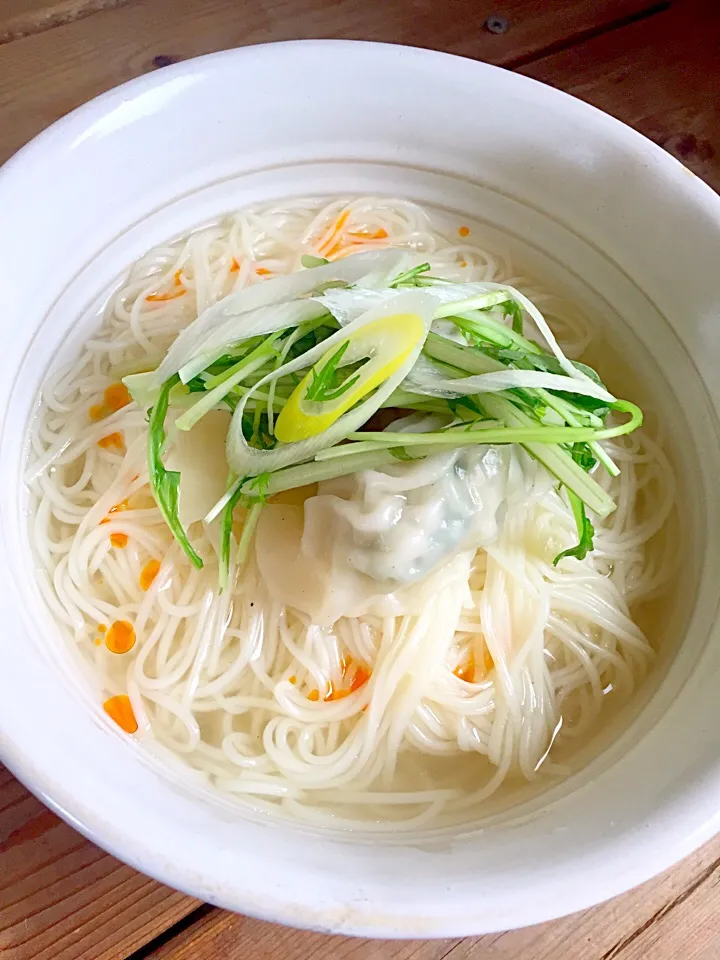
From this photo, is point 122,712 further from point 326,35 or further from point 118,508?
point 326,35

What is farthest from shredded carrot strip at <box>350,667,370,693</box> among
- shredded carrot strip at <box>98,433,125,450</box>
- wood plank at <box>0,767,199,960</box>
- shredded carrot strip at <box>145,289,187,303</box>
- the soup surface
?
shredded carrot strip at <box>145,289,187,303</box>

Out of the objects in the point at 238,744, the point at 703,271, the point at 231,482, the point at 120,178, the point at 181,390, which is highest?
the point at 120,178

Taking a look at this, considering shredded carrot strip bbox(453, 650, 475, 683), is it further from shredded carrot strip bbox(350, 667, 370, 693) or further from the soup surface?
shredded carrot strip bbox(350, 667, 370, 693)

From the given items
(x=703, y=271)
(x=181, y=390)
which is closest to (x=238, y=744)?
(x=181, y=390)

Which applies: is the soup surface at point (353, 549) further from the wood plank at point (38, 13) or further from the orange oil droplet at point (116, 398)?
the wood plank at point (38, 13)

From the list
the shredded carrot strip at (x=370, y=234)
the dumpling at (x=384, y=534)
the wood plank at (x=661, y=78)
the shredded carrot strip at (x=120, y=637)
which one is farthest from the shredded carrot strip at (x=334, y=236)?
the shredded carrot strip at (x=120, y=637)

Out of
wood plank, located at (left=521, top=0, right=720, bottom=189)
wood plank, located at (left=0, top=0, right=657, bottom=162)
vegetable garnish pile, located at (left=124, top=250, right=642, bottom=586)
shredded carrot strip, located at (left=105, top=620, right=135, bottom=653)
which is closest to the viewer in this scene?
vegetable garnish pile, located at (left=124, top=250, right=642, bottom=586)

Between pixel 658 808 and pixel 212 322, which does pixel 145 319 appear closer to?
pixel 212 322
